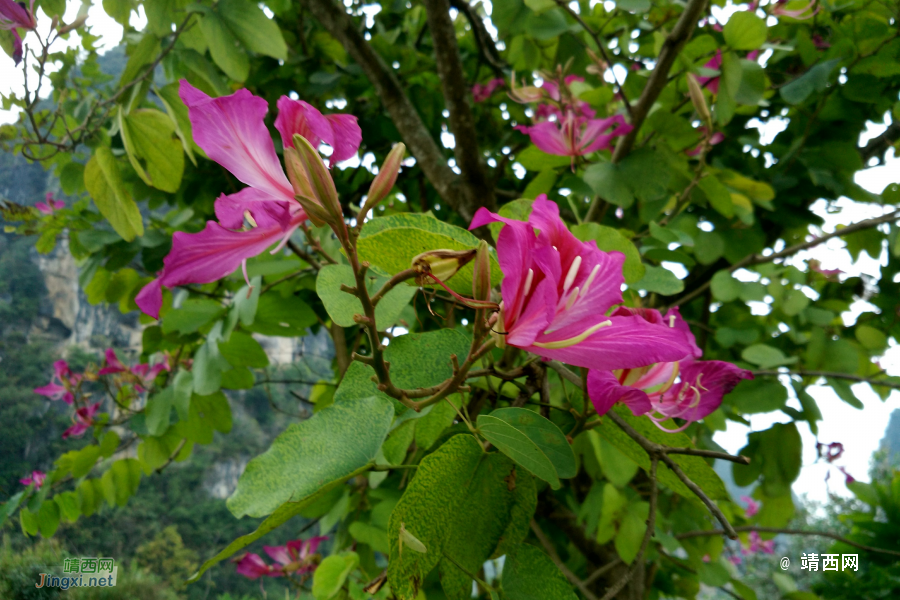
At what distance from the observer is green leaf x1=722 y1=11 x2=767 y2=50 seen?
649 millimetres

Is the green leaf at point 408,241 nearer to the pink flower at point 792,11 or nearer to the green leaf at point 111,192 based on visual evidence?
the green leaf at point 111,192

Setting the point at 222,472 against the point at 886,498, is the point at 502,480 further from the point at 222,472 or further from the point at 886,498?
the point at 222,472

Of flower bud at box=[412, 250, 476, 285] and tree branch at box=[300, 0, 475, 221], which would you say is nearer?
flower bud at box=[412, 250, 476, 285]

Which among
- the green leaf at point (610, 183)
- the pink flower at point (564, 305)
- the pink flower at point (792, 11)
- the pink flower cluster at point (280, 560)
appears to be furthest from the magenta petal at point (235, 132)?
the pink flower cluster at point (280, 560)

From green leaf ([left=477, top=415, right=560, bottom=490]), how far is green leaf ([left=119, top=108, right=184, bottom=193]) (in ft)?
1.52

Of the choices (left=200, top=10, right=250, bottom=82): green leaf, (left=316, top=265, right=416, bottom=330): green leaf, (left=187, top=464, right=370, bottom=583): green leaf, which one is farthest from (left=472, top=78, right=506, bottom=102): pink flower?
(left=187, top=464, right=370, bottom=583): green leaf

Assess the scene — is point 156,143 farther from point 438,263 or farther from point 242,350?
point 438,263

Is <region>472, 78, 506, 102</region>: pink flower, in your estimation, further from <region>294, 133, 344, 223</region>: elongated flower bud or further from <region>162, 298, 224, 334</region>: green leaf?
<region>294, 133, 344, 223</region>: elongated flower bud

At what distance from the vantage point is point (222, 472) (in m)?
7.49

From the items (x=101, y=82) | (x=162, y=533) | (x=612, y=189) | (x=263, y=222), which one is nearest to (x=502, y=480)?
(x=263, y=222)

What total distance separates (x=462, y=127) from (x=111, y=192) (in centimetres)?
56

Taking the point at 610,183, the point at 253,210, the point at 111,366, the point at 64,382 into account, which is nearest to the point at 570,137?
the point at 610,183

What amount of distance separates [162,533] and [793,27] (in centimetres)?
533

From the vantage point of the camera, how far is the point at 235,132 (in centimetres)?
25
